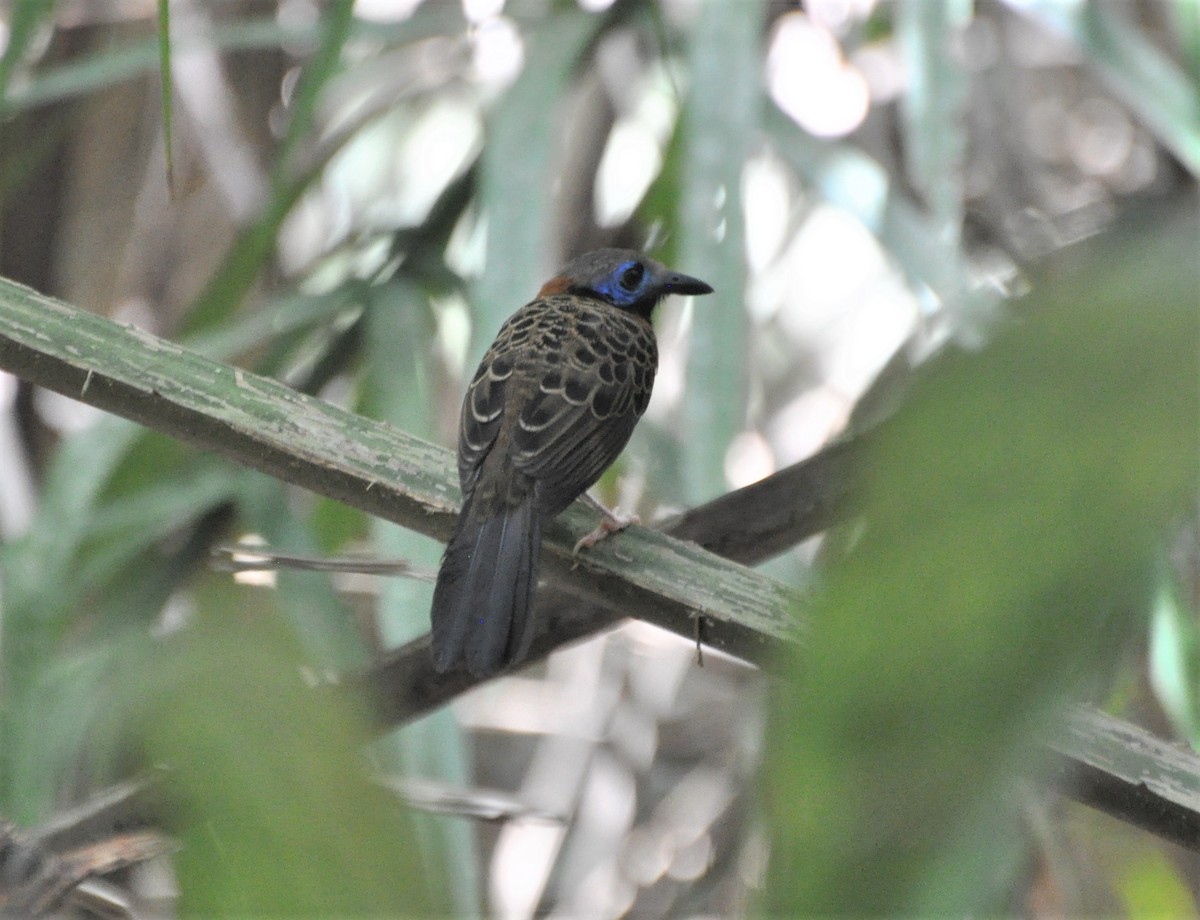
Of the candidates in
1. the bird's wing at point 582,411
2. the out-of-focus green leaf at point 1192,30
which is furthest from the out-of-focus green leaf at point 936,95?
the bird's wing at point 582,411

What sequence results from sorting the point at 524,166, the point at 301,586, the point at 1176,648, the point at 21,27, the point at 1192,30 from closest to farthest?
the point at 21,27 → the point at 1176,648 → the point at 301,586 → the point at 1192,30 → the point at 524,166

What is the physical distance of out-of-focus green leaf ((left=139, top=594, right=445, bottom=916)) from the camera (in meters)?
0.49

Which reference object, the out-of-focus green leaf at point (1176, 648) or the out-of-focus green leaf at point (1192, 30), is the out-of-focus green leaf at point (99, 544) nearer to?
the out-of-focus green leaf at point (1176, 648)

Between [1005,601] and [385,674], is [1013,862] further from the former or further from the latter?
[385,674]

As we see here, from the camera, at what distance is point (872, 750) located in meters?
0.45

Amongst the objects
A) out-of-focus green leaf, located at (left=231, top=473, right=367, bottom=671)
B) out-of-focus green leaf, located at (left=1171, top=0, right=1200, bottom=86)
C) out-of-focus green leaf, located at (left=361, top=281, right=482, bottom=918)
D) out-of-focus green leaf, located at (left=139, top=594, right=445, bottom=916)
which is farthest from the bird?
out-of-focus green leaf, located at (left=139, top=594, right=445, bottom=916)

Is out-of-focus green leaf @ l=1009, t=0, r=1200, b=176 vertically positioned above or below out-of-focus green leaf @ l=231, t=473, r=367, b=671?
above

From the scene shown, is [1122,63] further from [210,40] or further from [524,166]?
[210,40]

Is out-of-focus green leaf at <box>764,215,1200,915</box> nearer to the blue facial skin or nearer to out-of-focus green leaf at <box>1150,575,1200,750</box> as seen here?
out-of-focus green leaf at <box>1150,575,1200,750</box>

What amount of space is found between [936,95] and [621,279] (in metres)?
1.14

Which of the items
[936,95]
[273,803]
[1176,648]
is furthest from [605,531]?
[273,803]

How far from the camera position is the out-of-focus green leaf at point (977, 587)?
414 millimetres

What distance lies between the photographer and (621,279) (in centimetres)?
399

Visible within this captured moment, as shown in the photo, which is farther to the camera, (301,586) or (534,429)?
(534,429)
